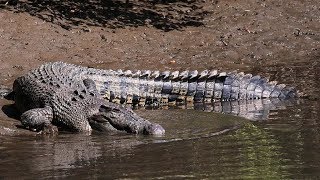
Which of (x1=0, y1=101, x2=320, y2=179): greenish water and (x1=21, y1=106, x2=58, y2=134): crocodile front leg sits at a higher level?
(x1=0, y1=101, x2=320, y2=179): greenish water

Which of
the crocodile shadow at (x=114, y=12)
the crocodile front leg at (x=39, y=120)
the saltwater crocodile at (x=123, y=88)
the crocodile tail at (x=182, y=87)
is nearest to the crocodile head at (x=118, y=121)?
the saltwater crocodile at (x=123, y=88)

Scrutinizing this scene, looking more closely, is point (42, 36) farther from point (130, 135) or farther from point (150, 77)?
point (130, 135)

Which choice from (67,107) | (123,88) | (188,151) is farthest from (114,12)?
(188,151)

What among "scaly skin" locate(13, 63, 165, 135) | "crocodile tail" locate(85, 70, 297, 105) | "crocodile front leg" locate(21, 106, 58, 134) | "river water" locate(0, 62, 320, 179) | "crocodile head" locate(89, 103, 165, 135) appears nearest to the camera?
"river water" locate(0, 62, 320, 179)

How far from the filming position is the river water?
5.43m

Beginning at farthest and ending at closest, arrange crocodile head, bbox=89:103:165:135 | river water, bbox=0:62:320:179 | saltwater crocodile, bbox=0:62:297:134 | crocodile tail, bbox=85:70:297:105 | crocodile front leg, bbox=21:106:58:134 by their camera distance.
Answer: crocodile tail, bbox=85:70:297:105, saltwater crocodile, bbox=0:62:297:134, crocodile front leg, bbox=21:106:58:134, crocodile head, bbox=89:103:165:135, river water, bbox=0:62:320:179

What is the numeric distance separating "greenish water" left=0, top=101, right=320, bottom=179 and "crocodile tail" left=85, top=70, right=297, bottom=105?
1363 mm

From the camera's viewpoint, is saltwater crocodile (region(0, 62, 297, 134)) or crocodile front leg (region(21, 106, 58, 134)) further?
saltwater crocodile (region(0, 62, 297, 134))

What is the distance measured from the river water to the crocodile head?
0.50ft

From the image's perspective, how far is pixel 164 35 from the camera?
14.1m

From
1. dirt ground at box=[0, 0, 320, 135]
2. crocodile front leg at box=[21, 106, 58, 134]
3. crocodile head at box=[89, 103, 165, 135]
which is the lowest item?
crocodile front leg at box=[21, 106, 58, 134]

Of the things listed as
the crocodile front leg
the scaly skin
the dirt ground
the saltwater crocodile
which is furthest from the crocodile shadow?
the crocodile front leg

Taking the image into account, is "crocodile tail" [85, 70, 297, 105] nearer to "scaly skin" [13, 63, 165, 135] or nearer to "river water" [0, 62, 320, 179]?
"scaly skin" [13, 63, 165, 135]

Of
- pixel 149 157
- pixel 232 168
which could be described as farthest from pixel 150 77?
pixel 232 168
